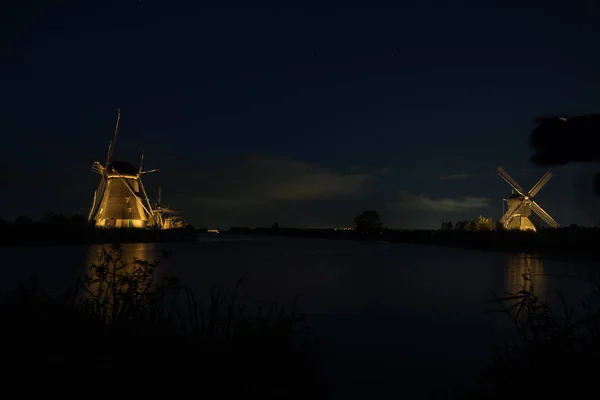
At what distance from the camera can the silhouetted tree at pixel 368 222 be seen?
10638 cm

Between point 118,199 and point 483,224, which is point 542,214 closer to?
point 483,224

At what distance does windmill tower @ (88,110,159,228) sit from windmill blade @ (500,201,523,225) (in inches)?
2182

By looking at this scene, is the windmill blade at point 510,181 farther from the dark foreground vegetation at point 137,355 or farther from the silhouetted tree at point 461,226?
the dark foreground vegetation at point 137,355

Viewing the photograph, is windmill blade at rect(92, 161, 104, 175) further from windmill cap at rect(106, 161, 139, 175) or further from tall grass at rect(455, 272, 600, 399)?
tall grass at rect(455, 272, 600, 399)

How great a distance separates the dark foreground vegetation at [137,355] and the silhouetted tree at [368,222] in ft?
335

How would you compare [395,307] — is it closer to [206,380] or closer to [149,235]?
[206,380]

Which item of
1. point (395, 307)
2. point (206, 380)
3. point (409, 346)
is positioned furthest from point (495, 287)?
point (206, 380)

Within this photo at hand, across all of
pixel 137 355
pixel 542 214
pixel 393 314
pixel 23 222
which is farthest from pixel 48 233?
pixel 542 214

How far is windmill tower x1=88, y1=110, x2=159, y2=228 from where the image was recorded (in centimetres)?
6303

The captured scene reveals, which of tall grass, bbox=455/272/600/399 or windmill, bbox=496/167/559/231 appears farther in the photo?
windmill, bbox=496/167/559/231

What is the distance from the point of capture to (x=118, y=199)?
6338cm

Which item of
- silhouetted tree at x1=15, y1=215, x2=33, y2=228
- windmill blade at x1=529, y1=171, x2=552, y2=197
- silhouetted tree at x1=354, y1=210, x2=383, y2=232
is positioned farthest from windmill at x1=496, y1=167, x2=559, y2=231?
silhouetted tree at x1=15, y1=215, x2=33, y2=228

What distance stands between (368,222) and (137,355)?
343 feet

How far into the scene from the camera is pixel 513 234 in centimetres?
5125
